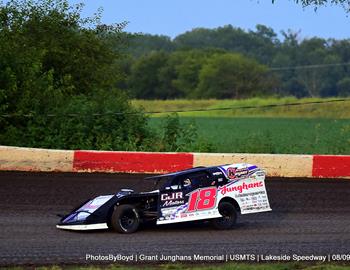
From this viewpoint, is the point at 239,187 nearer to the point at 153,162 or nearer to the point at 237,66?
the point at 153,162

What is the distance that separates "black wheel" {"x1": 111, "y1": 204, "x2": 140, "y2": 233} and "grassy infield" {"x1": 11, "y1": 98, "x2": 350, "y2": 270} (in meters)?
1.89

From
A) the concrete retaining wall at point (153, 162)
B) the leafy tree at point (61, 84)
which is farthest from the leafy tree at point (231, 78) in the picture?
the concrete retaining wall at point (153, 162)

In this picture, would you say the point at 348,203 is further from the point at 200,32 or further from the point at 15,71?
the point at 200,32

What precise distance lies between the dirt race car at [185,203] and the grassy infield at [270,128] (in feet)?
6.30

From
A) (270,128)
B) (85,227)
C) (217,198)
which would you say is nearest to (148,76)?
(270,128)

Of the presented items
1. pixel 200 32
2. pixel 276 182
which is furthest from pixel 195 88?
pixel 276 182

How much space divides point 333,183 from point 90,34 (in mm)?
9452

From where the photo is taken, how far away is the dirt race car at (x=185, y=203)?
10.6 metres

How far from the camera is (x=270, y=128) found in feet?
154

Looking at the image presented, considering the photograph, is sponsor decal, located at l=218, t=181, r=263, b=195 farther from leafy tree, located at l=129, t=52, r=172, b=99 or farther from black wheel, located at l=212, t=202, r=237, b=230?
leafy tree, located at l=129, t=52, r=172, b=99

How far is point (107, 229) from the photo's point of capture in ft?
35.6

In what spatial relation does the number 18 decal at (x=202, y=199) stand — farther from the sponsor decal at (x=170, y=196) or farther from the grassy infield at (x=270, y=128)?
the grassy infield at (x=270, y=128)

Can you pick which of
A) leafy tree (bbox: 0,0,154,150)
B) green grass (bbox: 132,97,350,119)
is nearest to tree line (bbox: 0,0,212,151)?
leafy tree (bbox: 0,0,154,150)
